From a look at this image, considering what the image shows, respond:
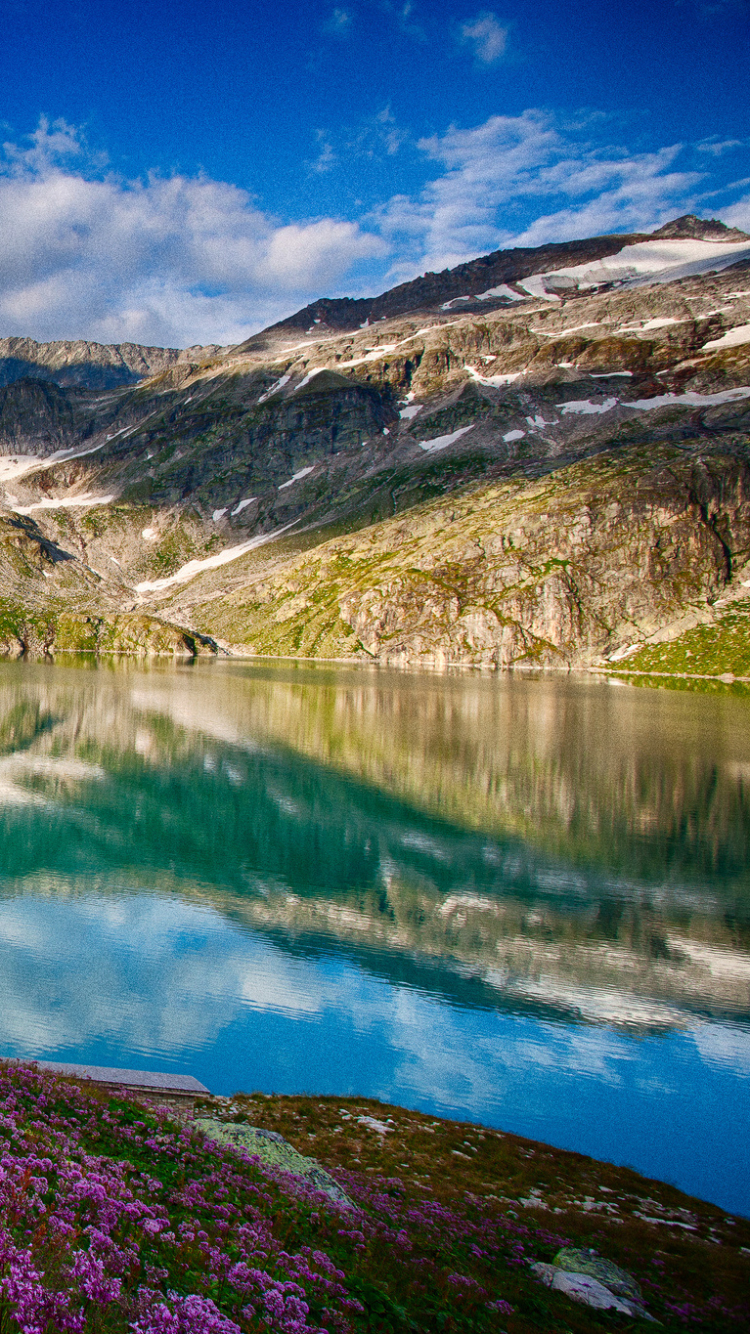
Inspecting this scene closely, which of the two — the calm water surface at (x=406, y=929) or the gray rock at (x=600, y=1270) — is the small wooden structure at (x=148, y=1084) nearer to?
the calm water surface at (x=406, y=929)

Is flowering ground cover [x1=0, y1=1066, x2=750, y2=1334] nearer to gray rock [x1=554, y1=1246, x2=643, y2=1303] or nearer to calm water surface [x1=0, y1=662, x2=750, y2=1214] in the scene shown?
gray rock [x1=554, y1=1246, x2=643, y2=1303]

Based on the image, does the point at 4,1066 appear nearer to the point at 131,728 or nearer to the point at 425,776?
the point at 425,776

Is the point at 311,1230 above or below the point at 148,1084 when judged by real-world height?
above

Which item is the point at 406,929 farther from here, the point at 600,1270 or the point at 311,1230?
the point at 311,1230

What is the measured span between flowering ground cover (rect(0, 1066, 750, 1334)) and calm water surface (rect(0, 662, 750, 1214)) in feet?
14.0

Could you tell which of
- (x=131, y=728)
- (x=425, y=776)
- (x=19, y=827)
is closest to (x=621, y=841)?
(x=425, y=776)

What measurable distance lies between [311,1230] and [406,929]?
22865mm

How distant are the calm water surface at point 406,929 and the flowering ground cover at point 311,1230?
425 centimetres

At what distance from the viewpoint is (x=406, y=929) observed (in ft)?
110

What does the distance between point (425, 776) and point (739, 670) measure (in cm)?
15016

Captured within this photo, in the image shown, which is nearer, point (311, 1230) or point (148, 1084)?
point (311, 1230)

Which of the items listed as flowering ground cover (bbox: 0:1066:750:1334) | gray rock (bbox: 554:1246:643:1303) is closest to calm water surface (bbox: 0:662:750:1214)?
flowering ground cover (bbox: 0:1066:750:1334)

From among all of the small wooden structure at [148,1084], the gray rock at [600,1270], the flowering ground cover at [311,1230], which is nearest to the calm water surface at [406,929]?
the small wooden structure at [148,1084]

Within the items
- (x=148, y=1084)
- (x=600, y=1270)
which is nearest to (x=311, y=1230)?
(x=600, y=1270)
